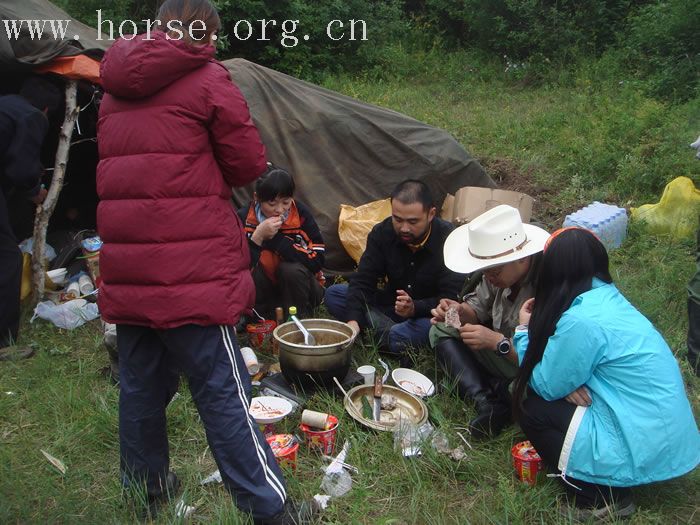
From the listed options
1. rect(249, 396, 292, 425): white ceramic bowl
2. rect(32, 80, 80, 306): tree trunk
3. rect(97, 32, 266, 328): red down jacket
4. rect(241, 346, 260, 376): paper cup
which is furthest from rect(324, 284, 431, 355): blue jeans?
rect(32, 80, 80, 306): tree trunk

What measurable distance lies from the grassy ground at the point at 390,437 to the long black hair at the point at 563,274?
0.68 m

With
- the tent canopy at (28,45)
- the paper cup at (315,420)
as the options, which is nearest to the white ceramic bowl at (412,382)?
the paper cup at (315,420)

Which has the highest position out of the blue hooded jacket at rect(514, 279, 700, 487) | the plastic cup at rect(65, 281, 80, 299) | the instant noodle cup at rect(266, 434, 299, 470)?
the blue hooded jacket at rect(514, 279, 700, 487)

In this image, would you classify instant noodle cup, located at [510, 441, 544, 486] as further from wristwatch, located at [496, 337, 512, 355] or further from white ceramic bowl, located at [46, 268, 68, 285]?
white ceramic bowl, located at [46, 268, 68, 285]

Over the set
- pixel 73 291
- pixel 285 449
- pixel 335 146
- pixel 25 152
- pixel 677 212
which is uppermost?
pixel 25 152

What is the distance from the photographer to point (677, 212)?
537 cm

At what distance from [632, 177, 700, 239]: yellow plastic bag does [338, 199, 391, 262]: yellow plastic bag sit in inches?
84.2

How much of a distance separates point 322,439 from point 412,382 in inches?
30.0

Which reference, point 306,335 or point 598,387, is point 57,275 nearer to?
point 306,335

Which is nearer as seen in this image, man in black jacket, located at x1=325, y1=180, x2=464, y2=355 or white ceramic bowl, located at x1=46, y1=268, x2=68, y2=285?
man in black jacket, located at x1=325, y1=180, x2=464, y2=355

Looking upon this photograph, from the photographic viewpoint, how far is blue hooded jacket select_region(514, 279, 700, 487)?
244 cm

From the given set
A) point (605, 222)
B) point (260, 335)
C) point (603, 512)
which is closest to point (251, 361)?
point (260, 335)

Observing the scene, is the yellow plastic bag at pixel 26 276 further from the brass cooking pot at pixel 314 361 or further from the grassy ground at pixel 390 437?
the brass cooking pot at pixel 314 361

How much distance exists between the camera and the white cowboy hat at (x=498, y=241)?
2996mm
